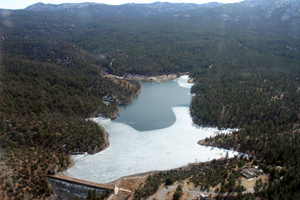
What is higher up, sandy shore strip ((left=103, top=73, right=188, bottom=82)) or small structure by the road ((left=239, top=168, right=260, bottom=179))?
sandy shore strip ((left=103, top=73, right=188, bottom=82))

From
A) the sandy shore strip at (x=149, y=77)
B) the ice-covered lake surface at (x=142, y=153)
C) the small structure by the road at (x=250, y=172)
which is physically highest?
the sandy shore strip at (x=149, y=77)

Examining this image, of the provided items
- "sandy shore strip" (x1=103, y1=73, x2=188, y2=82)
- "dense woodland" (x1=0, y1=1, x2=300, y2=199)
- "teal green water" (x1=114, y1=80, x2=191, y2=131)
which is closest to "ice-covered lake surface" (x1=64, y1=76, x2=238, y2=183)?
"dense woodland" (x1=0, y1=1, x2=300, y2=199)

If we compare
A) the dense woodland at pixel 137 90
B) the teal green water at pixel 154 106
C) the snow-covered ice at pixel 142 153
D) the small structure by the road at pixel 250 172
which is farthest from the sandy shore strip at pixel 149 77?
the small structure by the road at pixel 250 172

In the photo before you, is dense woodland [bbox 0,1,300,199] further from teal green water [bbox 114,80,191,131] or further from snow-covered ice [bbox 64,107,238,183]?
teal green water [bbox 114,80,191,131]

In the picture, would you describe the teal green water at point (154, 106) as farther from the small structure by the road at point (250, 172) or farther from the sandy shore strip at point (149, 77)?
the small structure by the road at point (250, 172)

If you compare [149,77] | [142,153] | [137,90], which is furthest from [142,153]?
[149,77]

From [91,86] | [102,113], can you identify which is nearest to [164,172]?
[102,113]
